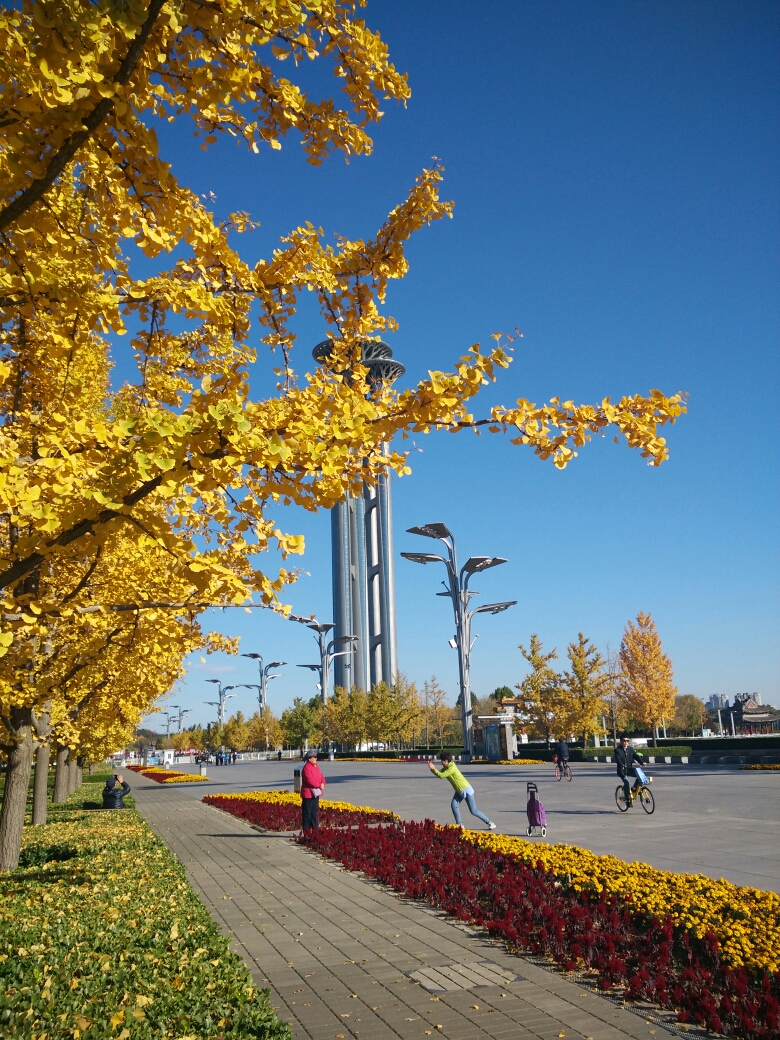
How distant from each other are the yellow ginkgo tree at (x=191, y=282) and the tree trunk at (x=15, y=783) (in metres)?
5.52

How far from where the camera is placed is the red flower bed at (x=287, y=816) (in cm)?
1421

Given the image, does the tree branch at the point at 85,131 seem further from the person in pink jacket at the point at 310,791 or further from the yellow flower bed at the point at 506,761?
the yellow flower bed at the point at 506,761

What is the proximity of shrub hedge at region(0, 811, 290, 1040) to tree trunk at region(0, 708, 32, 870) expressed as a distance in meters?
0.80

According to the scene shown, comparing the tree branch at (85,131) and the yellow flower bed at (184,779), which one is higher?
the tree branch at (85,131)

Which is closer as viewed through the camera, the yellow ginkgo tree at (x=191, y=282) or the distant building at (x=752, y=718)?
the yellow ginkgo tree at (x=191, y=282)

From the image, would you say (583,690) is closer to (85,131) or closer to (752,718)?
(85,131)

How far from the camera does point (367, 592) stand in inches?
3041

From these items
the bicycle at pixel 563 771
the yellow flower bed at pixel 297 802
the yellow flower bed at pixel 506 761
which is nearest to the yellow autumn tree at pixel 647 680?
the yellow flower bed at pixel 506 761

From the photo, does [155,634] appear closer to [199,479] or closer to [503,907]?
[503,907]

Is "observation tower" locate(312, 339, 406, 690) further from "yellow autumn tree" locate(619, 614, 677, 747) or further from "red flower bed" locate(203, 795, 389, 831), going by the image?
"red flower bed" locate(203, 795, 389, 831)

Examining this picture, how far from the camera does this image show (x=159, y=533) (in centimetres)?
322

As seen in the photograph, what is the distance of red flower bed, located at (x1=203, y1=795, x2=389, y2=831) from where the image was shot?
46.6 feet

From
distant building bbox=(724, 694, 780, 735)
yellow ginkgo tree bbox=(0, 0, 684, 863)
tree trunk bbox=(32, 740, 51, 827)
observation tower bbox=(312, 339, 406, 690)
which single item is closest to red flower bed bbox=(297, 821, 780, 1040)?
yellow ginkgo tree bbox=(0, 0, 684, 863)

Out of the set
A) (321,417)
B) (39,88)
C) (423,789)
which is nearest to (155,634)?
(321,417)
